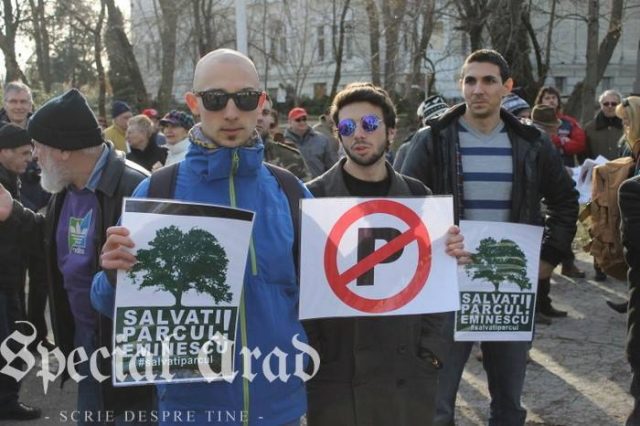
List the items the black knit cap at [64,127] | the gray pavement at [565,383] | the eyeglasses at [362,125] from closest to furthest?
1. the eyeglasses at [362,125]
2. the black knit cap at [64,127]
3. the gray pavement at [565,383]

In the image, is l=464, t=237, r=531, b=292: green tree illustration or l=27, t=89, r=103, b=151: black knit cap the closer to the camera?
l=27, t=89, r=103, b=151: black knit cap

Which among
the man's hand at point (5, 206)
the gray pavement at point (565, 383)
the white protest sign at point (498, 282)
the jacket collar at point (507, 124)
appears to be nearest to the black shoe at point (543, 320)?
the gray pavement at point (565, 383)

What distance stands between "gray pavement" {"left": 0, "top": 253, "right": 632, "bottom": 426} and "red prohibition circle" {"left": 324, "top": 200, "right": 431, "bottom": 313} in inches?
89.3

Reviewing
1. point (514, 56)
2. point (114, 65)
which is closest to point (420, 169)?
point (514, 56)

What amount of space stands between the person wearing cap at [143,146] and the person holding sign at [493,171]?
4762mm

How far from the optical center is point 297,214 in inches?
108

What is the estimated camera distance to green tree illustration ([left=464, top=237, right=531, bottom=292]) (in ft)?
12.4

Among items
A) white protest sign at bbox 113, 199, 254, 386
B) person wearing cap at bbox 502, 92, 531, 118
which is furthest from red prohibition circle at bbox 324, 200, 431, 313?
person wearing cap at bbox 502, 92, 531, 118

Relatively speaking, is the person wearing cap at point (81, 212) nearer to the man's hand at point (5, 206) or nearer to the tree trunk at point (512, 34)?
the man's hand at point (5, 206)

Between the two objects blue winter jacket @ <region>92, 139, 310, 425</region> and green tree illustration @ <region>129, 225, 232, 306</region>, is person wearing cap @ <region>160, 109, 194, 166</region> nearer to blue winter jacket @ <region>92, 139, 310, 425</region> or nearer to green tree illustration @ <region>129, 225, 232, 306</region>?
blue winter jacket @ <region>92, 139, 310, 425</region>

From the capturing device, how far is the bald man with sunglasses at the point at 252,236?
8.25 feet

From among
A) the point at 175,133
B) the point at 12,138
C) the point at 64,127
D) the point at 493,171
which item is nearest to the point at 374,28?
the point at 175,133

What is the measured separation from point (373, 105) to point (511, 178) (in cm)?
110

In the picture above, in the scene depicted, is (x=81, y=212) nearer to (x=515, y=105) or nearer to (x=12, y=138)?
(x=12, y=138)
